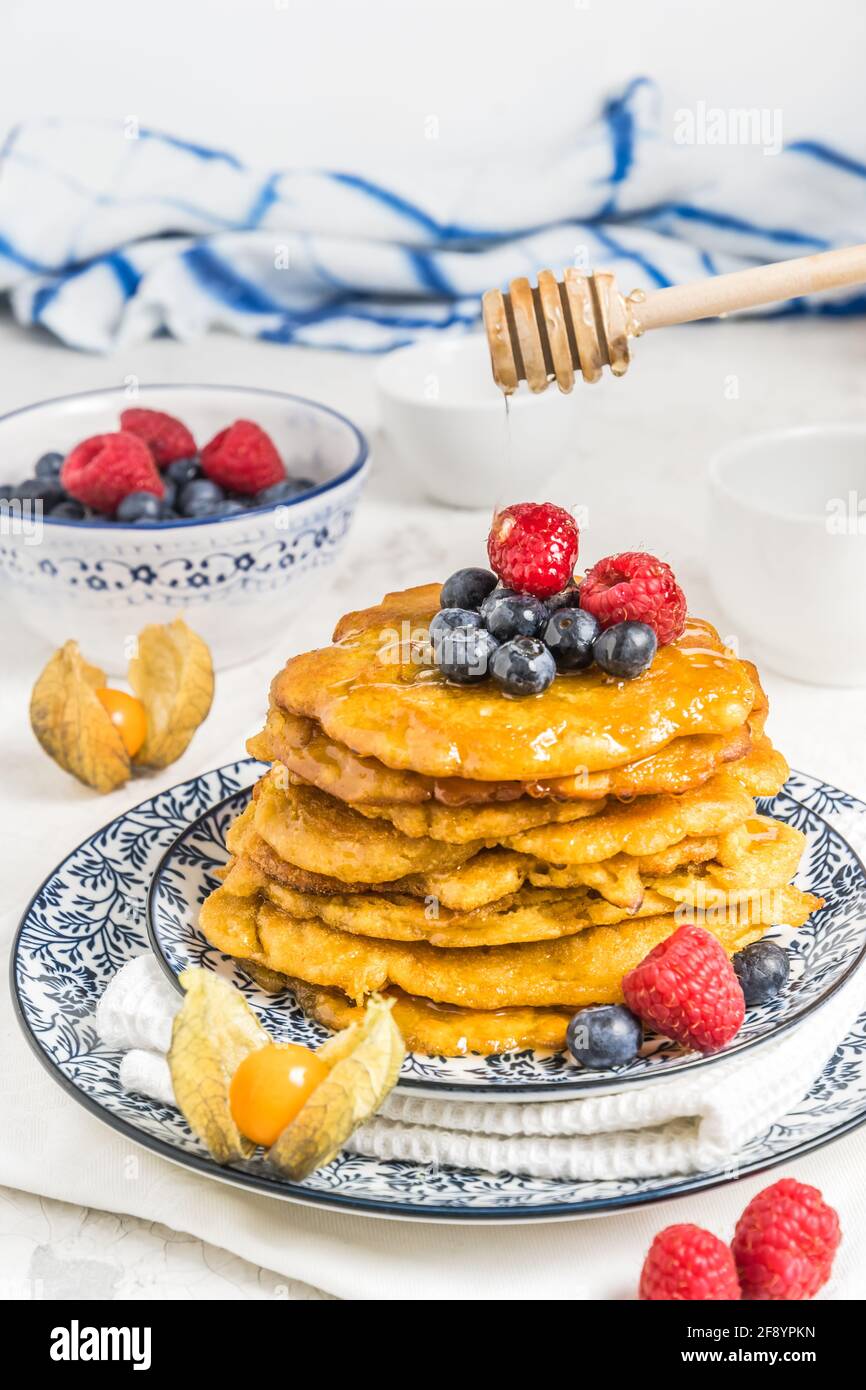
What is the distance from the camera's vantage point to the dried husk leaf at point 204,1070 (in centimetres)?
169

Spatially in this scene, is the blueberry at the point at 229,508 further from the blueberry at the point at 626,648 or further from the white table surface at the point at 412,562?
the blueberry at the point at 626,648

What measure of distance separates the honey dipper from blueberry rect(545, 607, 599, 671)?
1.24 feet

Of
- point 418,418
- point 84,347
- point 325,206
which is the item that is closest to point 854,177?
point 325,206

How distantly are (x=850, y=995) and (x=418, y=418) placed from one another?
89.3 inches

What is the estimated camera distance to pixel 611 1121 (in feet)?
5.75

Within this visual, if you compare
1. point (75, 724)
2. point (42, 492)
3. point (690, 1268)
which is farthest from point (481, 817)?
point (42, 492)

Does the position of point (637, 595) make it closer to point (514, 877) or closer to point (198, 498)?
point (514, 877)

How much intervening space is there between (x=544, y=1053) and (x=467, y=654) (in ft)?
1.64

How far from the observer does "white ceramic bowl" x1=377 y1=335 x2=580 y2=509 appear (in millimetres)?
3869

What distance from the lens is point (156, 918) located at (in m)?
2.10

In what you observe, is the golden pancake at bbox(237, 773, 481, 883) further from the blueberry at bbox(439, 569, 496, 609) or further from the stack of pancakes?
the blueberry at bbox(439, 569, 496, 609)

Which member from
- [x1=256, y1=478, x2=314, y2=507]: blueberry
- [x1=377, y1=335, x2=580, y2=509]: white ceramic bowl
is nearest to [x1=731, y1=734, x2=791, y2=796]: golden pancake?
[x1=256, y1=478, x2=314, y2=507]: blueberry

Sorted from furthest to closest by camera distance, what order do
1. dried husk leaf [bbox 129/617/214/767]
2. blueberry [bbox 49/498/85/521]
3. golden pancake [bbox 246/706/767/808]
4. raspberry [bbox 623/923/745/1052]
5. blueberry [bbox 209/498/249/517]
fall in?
blueberry [bbox 49/498/85/521], blueberry [bbox 209/498/249/517], dried husk leaf [bbox 129/617/214/767], golden pancake [bbox 246/706/767/808], raspberry [bbox 623/923/745/1052]

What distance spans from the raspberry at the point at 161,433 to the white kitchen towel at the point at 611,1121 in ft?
6.02
